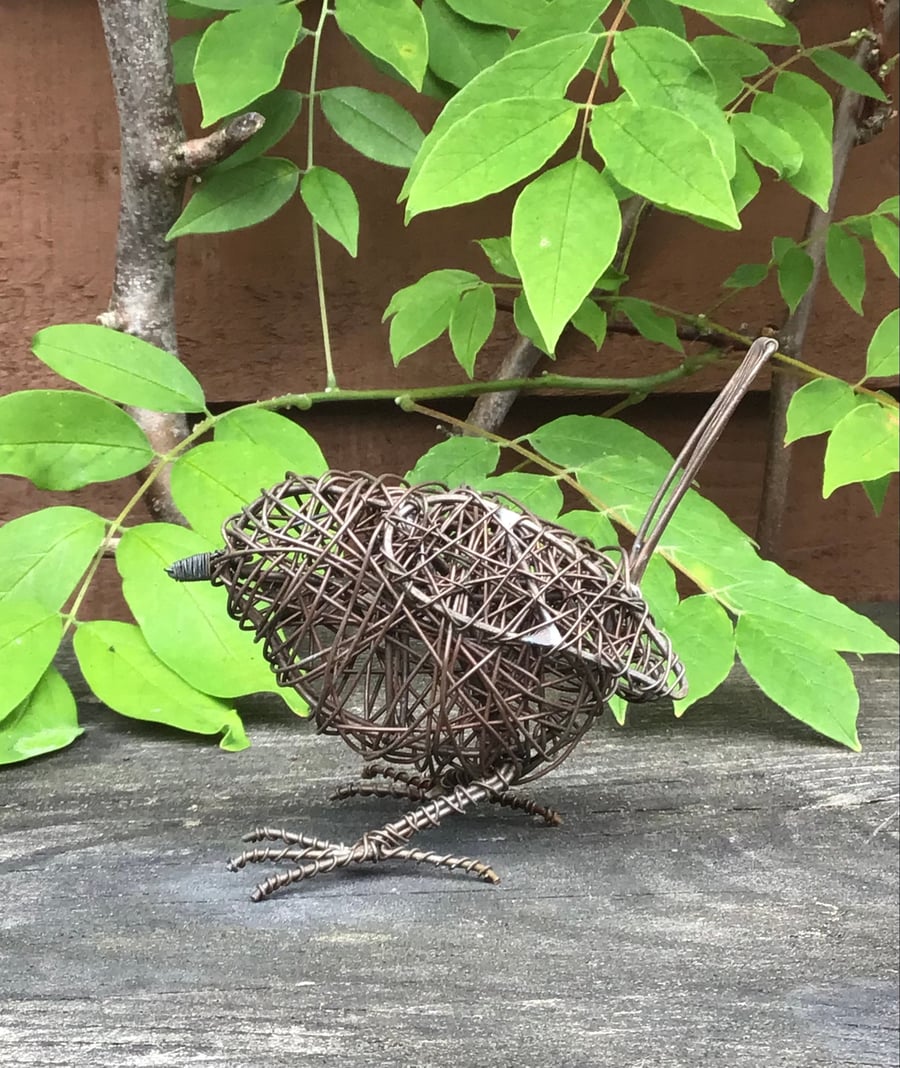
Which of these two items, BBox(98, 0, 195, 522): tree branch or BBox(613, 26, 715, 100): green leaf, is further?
BBox(98, 0, 195, 522): tree branch

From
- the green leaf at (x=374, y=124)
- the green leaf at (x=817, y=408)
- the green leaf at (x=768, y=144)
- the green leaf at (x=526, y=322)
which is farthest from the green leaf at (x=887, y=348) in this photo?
the green leaf at (x=374, y=124)

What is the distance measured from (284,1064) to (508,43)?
0.62 meters

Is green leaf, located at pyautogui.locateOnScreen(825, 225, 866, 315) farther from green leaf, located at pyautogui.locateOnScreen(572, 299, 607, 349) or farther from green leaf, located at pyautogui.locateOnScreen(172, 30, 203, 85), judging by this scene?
green leaf, located at pyautogui.locateOnScreen(172, 30, 203, 85)

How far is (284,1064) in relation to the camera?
347 mm

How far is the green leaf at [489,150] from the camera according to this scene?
0.43m

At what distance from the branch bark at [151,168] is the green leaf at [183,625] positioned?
15 centimetres

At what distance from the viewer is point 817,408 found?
62cm

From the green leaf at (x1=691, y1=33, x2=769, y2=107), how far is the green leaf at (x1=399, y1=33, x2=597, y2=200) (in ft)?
0.60

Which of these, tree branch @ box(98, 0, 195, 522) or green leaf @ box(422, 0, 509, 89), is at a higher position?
green leaf @ box(422, 0, 509, 89)

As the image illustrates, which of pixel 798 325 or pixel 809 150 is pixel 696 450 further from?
pixel 798 325

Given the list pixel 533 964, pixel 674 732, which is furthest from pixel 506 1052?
pixel 674 732

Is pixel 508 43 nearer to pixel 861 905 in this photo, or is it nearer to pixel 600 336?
pixel 600 336

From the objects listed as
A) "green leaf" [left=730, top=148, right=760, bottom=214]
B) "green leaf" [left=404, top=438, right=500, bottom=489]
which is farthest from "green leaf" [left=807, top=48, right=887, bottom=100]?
"green leaf" [left=404, top=438, right=500, bottom=489]

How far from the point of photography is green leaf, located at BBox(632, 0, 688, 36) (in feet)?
2.06
